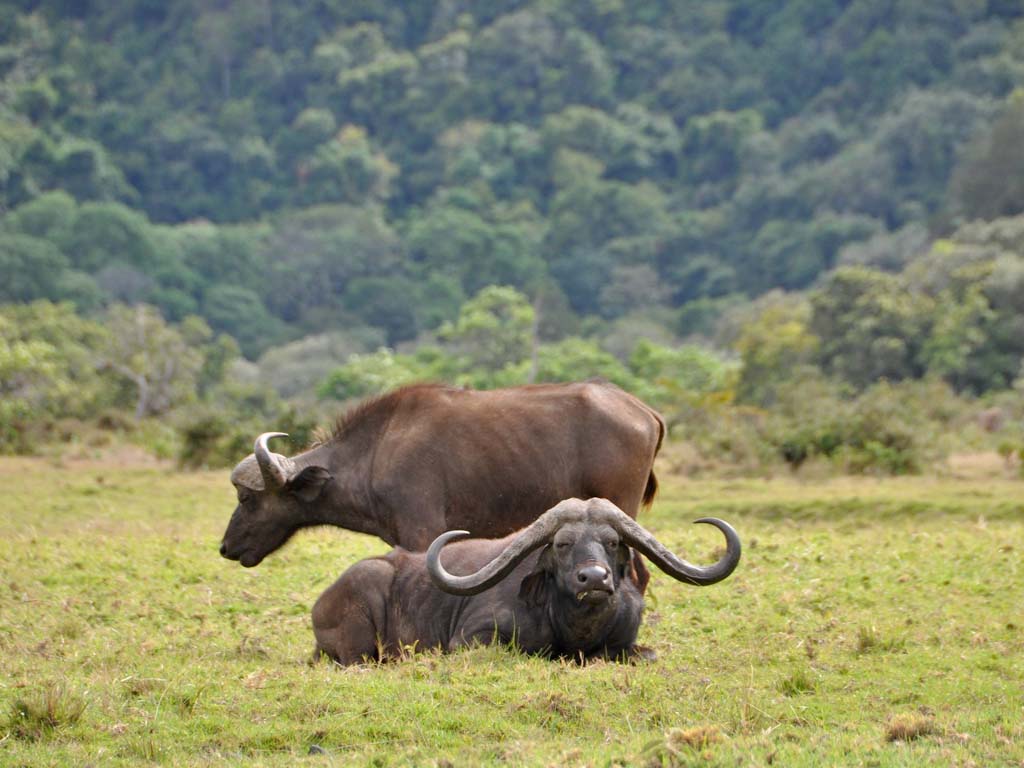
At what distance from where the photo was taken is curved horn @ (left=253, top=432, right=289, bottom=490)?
37.0ft

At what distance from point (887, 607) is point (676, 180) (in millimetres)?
89830

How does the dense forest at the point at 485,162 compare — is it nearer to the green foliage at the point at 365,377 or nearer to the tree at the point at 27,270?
the tree at the point at 27,270

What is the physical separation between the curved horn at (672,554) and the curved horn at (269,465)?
10.1 feet

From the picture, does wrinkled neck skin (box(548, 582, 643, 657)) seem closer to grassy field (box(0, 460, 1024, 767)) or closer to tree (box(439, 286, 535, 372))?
grassy field (box(0, 460, 1024, 767))

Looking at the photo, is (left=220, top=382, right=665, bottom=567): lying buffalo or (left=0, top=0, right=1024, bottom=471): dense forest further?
(left=0, top=0, right=1024, bottom=471): dense forest

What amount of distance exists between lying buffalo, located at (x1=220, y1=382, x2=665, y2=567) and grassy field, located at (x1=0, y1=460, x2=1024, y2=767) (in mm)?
843

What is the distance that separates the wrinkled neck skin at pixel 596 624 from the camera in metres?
9.02

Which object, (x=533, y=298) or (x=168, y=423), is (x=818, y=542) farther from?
(x=533, y=298)

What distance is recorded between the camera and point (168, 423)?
1188 inches

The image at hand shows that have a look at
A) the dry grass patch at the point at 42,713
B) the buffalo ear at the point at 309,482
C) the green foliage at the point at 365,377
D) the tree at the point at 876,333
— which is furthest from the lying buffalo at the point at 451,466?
the green foliage at the point at 365,377

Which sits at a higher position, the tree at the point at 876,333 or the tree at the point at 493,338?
the tree at the point at 876,333

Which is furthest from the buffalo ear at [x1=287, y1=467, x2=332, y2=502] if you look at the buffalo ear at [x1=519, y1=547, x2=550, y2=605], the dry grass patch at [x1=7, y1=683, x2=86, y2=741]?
the dry grass patch at [x1=7, y1=683, x2=86, y2=741]

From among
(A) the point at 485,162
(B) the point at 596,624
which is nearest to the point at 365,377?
(B) the point at 596,624

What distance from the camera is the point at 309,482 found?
38.1ft
